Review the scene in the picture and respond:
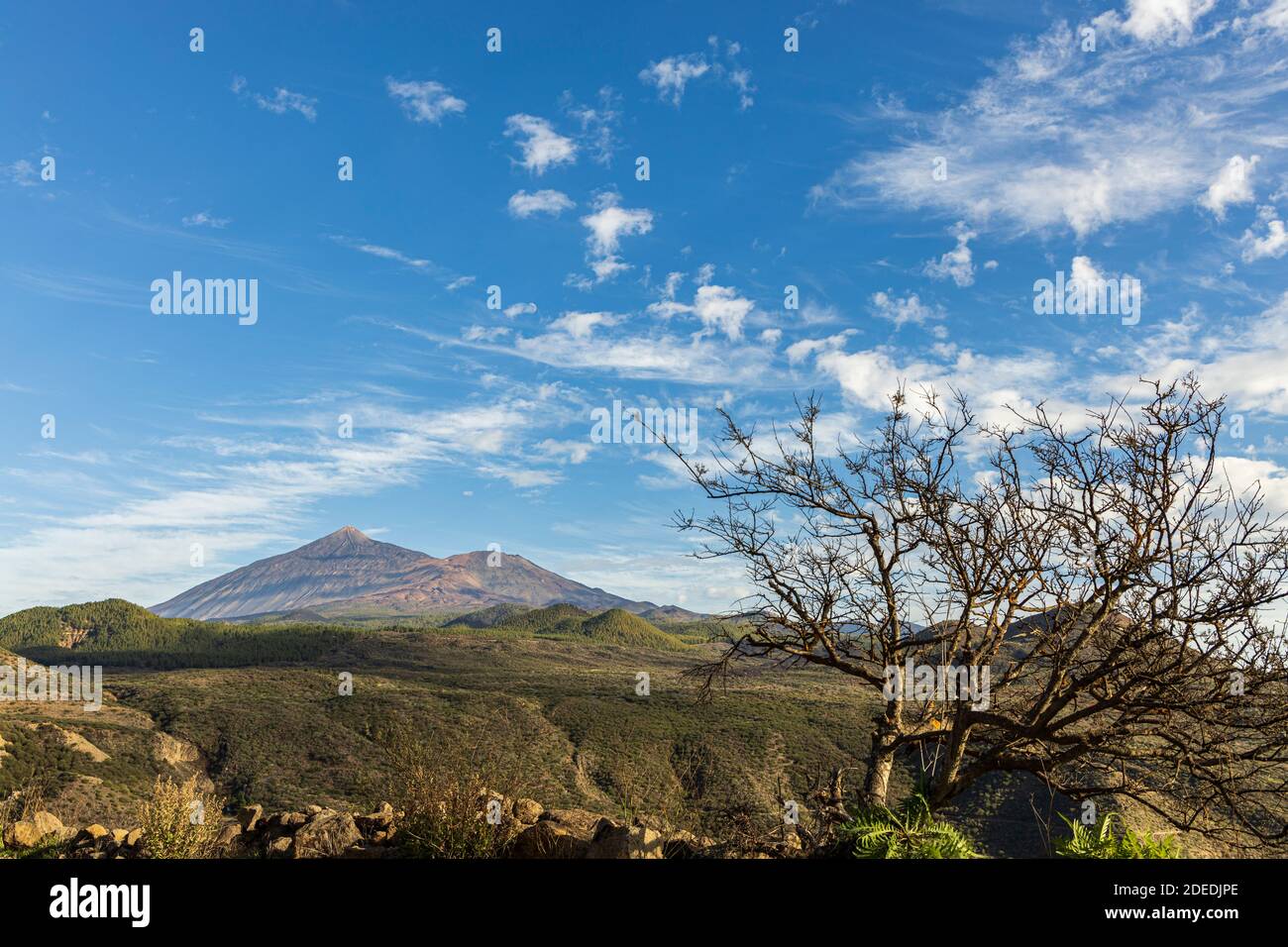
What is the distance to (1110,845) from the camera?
21.0 ft

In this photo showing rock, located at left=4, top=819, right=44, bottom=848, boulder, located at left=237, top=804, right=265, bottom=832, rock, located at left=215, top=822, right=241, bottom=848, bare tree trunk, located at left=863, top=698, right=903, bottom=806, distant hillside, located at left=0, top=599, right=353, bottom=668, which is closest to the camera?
bare tree trunk, located at left=863, top=698, right=903, bottom=806

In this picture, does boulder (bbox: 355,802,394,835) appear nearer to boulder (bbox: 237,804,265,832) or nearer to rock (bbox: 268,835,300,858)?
rock (bbox: 268,835,300,858)

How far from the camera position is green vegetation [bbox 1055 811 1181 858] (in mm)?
6230

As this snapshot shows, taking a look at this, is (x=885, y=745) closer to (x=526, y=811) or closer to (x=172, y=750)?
(x=526, y=811)

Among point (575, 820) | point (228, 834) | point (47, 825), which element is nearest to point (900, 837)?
point (575, 820)

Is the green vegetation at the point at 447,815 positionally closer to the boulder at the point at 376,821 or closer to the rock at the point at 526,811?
the rock at the point at 526,811

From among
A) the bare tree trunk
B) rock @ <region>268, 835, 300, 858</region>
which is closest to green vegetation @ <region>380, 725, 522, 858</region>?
rock @ <region>268, 835, 300, 858</region>

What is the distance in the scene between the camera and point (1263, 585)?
23.6 feet

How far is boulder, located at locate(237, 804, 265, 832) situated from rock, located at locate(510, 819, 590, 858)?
14.1 feet

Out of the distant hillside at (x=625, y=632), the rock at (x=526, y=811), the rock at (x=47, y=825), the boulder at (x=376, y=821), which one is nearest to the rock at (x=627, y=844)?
the rock at (x=526, y=811)

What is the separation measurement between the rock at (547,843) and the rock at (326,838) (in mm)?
1965

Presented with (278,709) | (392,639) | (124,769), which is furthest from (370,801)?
(392,639)
